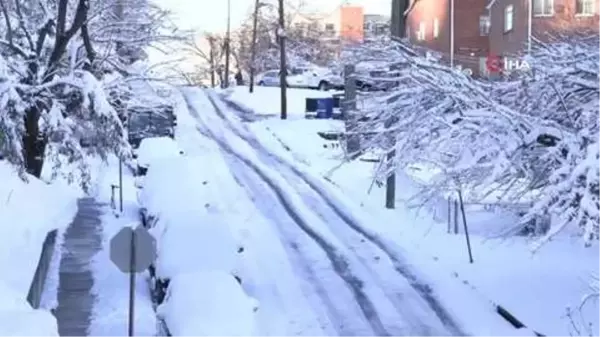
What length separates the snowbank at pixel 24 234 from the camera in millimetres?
11227

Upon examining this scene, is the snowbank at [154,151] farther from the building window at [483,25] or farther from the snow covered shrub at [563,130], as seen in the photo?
the building window at [483,25]

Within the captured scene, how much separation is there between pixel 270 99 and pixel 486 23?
18812mm

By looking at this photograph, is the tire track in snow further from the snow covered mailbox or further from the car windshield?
the car windshield

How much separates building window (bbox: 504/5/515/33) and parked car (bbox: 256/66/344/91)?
10839 mm

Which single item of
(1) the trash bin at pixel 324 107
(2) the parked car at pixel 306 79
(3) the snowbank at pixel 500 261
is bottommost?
(3) the snowbank at pixel 500 261

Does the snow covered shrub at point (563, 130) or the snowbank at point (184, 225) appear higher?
the snow covered shrub at point (563, 130)

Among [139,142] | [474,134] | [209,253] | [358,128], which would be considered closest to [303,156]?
[139,142]

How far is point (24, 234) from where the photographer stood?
19281 mm

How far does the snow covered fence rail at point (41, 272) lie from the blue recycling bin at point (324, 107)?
1049 inches

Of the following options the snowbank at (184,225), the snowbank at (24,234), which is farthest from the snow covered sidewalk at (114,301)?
the snowbank at (24,234)

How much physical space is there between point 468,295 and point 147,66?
14.6m

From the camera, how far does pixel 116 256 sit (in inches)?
508

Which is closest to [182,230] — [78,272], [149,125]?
[78,272]

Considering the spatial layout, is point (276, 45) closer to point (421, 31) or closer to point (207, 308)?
point (421, 31)
